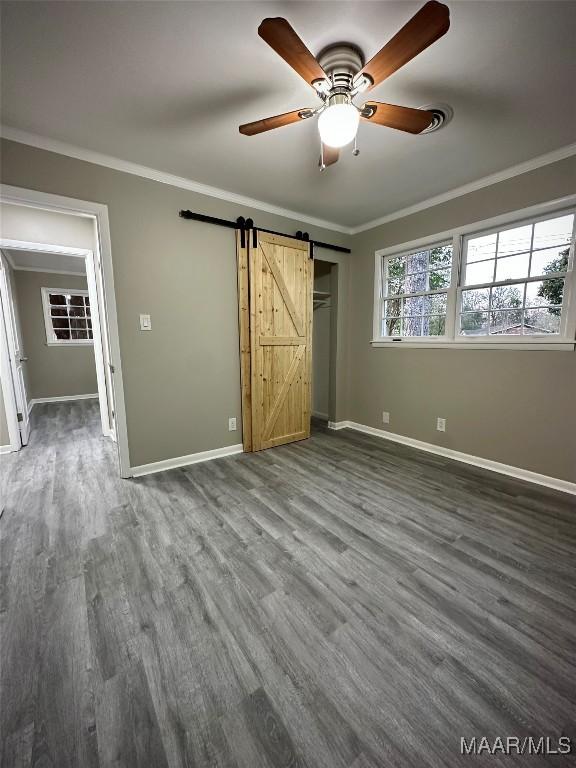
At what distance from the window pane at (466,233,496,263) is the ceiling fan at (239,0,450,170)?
169cm

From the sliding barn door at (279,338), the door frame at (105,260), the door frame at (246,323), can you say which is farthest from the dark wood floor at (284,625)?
the sliding barn door at (279,338)

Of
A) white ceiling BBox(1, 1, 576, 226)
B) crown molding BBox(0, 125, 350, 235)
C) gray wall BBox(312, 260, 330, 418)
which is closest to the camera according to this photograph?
white ceiling BBox(1, 1, 576, 226)

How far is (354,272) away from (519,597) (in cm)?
373

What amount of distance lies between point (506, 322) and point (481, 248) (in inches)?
30.7

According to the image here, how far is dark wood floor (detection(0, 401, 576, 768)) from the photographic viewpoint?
3.15 ft

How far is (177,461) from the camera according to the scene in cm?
303

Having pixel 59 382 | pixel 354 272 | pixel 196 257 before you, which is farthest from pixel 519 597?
pixel 59 382

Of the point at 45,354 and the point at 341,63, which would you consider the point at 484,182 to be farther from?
the point at 45,354

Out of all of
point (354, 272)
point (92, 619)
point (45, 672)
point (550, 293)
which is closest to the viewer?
point (45, 672)

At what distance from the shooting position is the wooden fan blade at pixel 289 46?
1.10 metres

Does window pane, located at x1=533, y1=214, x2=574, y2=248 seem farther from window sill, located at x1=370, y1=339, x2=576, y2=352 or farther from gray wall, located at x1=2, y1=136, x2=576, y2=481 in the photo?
window sill, located at x1=370, y1=339, x2=576, y2=352

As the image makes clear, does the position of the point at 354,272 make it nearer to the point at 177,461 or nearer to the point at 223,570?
the point at 177,461

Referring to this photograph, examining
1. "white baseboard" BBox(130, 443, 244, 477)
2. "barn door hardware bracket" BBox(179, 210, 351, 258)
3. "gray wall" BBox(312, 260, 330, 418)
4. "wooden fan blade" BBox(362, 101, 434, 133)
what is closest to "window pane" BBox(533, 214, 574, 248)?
"wooden fan blade" BBox(362, 101, 434, 133)

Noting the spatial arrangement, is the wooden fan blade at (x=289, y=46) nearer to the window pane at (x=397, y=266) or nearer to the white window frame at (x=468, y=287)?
the white window frame at (x=468, y=287)
